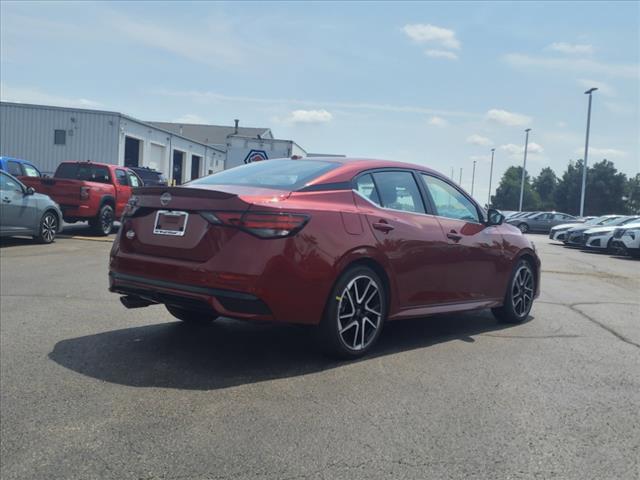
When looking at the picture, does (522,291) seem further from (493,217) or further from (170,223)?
(170,223)

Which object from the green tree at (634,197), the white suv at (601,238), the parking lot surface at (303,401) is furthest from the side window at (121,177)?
the green tree at (634,197)

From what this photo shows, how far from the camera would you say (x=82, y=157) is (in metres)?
34.2

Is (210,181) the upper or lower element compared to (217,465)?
upper

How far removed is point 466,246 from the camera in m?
5.84

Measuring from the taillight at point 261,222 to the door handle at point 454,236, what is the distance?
1922mm

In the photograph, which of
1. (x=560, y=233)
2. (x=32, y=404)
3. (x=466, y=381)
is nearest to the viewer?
(x=32, y=404)

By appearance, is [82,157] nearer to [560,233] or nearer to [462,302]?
[560,233]

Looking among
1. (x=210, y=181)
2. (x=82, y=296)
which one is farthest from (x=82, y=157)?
(x=210, y=181)

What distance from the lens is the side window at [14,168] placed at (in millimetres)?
17891

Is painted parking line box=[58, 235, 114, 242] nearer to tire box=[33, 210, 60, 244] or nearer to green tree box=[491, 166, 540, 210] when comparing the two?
tire box=[33, 210, 60, 244]

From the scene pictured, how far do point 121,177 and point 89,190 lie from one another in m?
1.63

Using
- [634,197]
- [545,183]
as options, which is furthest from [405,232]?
[545,183]

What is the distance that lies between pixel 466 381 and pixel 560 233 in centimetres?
2281

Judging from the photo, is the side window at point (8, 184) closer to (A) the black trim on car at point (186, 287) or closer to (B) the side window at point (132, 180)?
(B) the side window at point (132, 180)
